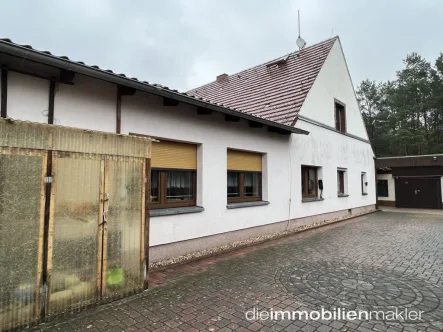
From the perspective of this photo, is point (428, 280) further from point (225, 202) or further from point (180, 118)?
point (180, 118)

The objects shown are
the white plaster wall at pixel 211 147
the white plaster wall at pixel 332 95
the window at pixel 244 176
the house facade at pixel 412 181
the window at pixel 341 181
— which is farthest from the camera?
the house facade at pixel 412 181

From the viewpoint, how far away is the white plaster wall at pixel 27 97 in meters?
3.45

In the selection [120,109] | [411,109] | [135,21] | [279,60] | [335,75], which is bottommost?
[120,109]

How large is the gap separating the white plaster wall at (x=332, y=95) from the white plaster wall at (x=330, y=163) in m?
0.59

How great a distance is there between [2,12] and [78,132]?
15.7 meters

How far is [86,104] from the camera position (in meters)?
4.16

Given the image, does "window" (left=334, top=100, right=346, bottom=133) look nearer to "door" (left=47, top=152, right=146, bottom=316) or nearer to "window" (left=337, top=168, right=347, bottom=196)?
"window" (left=337, top=168, right=347, bottom=196)

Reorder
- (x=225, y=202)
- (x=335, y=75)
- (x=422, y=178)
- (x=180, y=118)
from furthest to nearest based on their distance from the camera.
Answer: (x=422, y=178)
(x=335, y=75)
(x=225, y=202)
(x=180, y=118)

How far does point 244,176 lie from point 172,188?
8.38 feet

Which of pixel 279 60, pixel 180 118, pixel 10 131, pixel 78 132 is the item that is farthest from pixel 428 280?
pixel 279 60

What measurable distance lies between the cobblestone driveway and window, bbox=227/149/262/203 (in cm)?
158

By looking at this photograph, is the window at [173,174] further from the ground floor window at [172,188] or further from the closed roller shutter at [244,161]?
the closed roller shutter at [244,161]

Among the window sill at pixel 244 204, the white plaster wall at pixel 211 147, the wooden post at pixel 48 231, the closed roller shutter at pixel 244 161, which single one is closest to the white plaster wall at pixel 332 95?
the white plaster wall at pixel 211 147

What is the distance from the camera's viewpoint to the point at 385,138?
31625 millimetres
